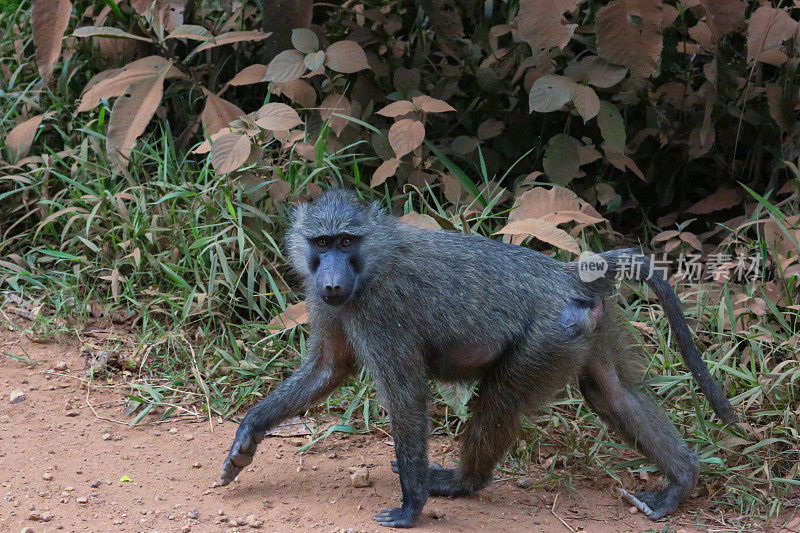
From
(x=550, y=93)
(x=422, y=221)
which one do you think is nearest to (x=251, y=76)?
(x=422, y=221)

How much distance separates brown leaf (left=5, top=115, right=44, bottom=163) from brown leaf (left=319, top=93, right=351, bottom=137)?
158cm

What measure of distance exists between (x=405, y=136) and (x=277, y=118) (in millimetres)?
591

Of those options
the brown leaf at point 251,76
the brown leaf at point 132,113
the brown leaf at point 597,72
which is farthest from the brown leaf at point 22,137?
the brown leaf at point 597,72

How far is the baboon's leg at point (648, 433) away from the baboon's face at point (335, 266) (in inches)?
37.8

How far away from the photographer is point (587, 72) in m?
4.43

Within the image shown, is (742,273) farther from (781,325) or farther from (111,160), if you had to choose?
(111,160)

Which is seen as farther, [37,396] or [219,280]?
[219,280]

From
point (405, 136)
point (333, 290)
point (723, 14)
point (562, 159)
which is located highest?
point (723, 14)

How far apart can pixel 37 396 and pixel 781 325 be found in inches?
130

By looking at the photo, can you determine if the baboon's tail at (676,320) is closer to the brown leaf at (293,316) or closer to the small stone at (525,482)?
the small stone at (525,482)

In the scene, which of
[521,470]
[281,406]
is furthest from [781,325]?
[281,406]

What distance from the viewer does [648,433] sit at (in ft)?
11.5

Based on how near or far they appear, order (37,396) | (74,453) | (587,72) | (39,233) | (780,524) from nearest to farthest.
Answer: (780,524) < (74,453) < (37,396) < (587,72) < (39,233)

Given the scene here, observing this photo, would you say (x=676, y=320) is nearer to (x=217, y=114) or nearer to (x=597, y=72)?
(x=597, y=72)
